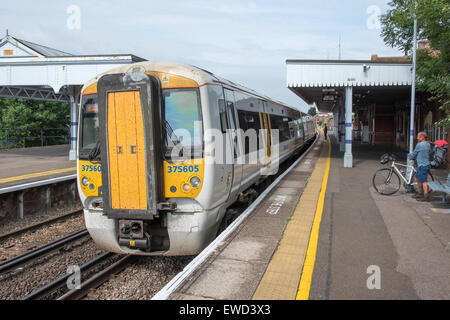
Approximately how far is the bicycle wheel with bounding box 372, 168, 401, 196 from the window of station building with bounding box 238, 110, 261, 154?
10.4ft

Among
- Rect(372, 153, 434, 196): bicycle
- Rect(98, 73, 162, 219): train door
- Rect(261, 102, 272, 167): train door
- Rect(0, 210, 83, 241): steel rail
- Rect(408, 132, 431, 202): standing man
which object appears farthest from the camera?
Rect(261, 102, 272, 167): train door

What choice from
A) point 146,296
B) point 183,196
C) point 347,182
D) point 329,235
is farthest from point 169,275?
point 347,182

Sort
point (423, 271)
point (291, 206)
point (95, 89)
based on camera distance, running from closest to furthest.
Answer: point (423, 271) < point (95, 89) < point (291, 206)

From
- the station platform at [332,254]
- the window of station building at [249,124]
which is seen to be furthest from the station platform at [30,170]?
the station platform at [332,254]

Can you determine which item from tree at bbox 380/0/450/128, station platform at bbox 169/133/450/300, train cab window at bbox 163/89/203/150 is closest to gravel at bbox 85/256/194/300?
station platform at bbox 169/133/450/300

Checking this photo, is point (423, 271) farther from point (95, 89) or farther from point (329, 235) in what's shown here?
point (95, 89)

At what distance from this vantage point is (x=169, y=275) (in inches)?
227

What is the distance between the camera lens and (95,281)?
535cm

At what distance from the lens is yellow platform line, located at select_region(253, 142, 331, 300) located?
377 centimetres

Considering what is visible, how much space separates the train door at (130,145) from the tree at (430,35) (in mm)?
7221

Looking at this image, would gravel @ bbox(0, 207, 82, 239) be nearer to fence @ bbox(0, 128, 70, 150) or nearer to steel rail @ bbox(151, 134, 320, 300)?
steel rail @ bbox(151, 134, 320, 300)

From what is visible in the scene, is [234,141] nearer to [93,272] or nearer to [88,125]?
[88,125]
